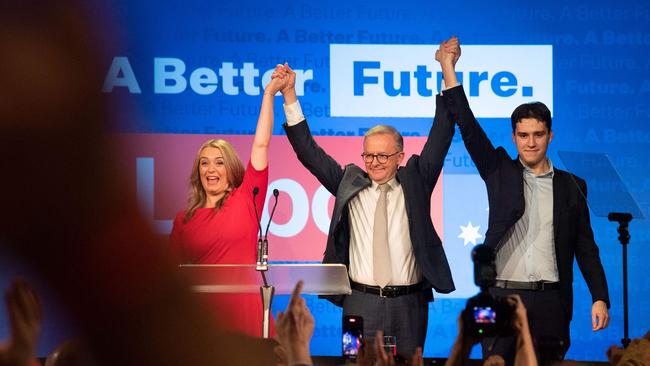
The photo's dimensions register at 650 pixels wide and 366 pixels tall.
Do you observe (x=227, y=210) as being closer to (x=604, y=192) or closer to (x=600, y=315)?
(x=600, y=315)

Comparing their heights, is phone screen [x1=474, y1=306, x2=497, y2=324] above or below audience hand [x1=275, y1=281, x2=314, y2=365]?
below

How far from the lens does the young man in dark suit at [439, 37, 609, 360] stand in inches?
148

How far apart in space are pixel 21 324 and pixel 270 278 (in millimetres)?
2429

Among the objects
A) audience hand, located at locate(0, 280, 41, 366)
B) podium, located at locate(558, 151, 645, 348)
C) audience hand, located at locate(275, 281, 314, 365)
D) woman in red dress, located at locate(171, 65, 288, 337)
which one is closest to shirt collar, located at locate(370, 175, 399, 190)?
woman in red dress, located at locate(171, 65, 288, 337)

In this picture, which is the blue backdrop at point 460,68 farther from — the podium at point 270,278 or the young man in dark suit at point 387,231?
the podium at point 270,278

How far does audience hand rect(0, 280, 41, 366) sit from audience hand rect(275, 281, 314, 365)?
57 cm

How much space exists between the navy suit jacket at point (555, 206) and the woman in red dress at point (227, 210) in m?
0.93

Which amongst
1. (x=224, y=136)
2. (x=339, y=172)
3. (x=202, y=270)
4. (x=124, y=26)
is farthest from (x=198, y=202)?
(x=124, y=26)

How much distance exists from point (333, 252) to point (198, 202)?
2.33ft

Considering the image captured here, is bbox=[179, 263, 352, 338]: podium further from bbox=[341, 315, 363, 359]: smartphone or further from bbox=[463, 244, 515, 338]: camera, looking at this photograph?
bbox=[463, 244, 515, 338]: camera

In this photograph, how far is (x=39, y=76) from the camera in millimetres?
579

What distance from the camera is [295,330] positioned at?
52.2 inches

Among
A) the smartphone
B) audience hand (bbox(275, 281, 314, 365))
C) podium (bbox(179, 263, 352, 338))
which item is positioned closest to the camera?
audience hand (bbox(275, 281, 314, 365))

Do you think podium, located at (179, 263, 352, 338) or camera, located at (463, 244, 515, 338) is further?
podium, located at (179, 263, 352, 338)
